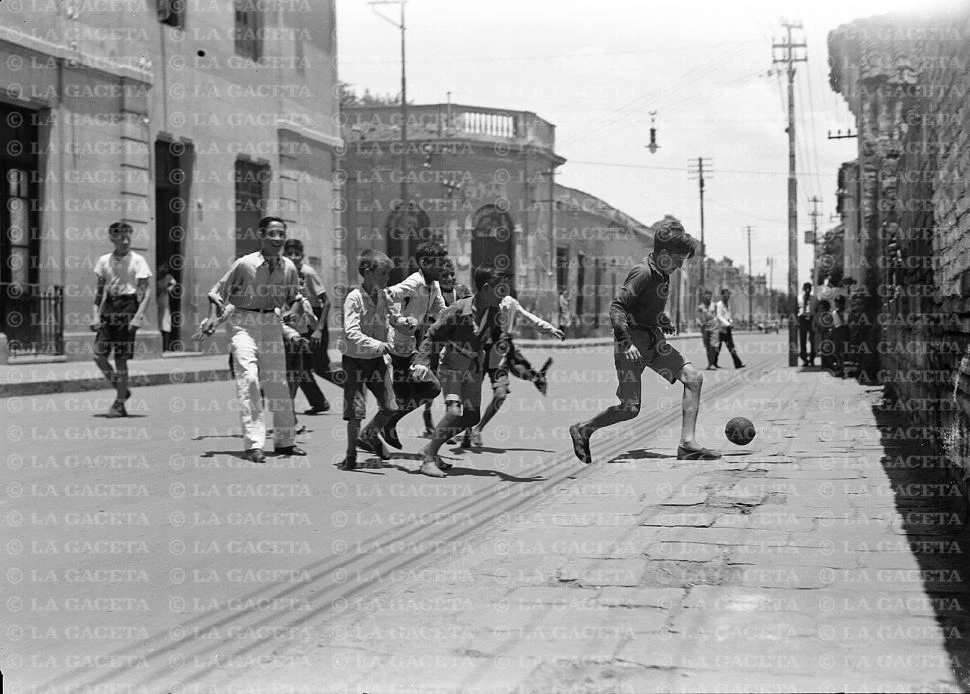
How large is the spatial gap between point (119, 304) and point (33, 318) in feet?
25.1

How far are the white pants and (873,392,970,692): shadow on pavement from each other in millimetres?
4307

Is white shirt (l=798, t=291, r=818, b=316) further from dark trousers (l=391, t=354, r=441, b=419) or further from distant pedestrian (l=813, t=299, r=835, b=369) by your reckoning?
dark trousers (l=391, t=354, r=441, b=419)

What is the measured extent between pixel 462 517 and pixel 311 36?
21104mm

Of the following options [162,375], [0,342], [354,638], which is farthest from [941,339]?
[0,342]

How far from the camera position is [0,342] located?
16.8 m

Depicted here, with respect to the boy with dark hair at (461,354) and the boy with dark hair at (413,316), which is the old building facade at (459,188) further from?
the boy with dark hair at (461,354)

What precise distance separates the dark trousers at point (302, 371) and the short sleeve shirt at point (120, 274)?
6.01 feet

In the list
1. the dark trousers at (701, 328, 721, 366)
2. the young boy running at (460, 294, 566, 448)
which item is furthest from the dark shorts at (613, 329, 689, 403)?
the dark trousers at (701, 328, 721, 366)

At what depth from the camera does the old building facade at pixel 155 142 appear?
1809 centimetres

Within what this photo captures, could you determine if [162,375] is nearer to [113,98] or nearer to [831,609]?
[113,98]

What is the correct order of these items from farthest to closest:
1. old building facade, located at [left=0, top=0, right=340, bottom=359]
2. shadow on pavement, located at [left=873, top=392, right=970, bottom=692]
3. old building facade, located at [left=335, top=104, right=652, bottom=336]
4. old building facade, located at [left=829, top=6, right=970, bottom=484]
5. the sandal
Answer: old building facade, located at [left=335, top=104, right=652, bottom=336] < old building facade, located at [left=0, top=0, right=340, bottom=359] < the sandal < old building facade, located at [left=829, top=6, right=970, bottom=484] < shadow on pavement, located at [left=873, top=392, right=970, bottom=692]

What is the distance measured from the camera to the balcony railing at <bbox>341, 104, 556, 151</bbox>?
40594 mm

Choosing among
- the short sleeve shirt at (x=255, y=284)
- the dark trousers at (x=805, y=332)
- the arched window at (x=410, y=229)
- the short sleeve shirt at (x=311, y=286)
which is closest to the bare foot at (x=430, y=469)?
the short sleeve shirt at (x=255, y=284)

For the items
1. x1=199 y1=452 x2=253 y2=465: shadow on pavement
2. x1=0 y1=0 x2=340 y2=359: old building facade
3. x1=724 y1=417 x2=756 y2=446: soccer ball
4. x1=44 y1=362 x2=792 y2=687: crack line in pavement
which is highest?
x1=0 y1=0 x2=340 y2=359: old building facade
